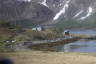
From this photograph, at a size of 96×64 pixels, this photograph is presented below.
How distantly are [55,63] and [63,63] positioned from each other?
55 cm

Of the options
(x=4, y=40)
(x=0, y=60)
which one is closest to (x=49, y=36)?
(x=4, y=40)

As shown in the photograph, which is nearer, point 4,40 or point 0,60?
point 0,60

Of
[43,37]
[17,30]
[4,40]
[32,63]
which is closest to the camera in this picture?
[32,63]

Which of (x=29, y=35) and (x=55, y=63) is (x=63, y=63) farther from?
(x=29, y=35)

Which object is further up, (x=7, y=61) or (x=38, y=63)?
(x=7, y=61)

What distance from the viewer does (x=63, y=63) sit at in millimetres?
18781

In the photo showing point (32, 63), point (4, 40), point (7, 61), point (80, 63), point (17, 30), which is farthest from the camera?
point (17, 30)

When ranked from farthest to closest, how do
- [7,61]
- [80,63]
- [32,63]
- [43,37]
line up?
[43,37] → [80,63] → [32,63] → [7,61]

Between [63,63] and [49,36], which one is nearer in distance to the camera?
[63,63]

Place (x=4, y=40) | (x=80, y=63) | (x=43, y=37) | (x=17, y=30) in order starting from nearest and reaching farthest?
(x=80, y=63) → (x=4, y=40) → (x=17, y=30) → (x=43, y=37)

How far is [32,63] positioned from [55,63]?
1685mm

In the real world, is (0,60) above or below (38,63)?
above

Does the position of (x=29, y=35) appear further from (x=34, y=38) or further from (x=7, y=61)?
(x=7, y=61)

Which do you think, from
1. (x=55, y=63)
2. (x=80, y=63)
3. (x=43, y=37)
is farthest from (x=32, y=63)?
(x=43, y=37)
